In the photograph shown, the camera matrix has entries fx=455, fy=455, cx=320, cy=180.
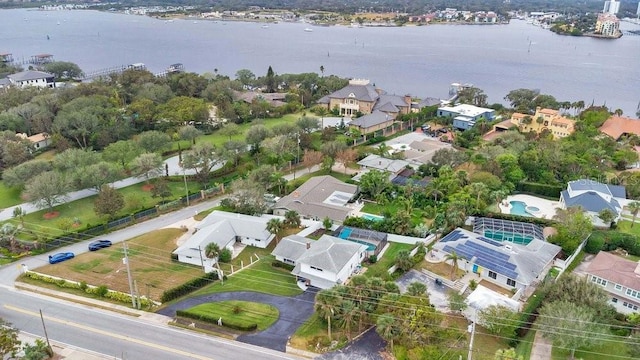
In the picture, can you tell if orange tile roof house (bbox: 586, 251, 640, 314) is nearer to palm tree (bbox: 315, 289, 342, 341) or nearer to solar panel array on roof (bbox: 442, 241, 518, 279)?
solar panel array on roof (bbox: 442, 241, 518, 279)

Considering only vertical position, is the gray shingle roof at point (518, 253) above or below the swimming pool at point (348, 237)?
above

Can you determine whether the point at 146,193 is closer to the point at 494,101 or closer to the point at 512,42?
the point at 494,101

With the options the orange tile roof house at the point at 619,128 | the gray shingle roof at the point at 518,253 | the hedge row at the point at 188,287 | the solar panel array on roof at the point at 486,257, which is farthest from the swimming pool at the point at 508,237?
the orange tile roof house at the point at 619,128

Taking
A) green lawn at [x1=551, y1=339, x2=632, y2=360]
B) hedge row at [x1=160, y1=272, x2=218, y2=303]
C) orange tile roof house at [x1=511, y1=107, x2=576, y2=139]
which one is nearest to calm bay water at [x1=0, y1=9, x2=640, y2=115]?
orange tile roof house at [x1=511, y1=107, x2=576, y2=139]

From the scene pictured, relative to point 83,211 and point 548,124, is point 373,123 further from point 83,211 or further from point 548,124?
point 83,211

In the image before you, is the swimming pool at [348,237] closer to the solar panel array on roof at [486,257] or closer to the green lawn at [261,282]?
the solar panel array on roof at [486,257]

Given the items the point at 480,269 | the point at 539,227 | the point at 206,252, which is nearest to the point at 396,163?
the point at 539,227

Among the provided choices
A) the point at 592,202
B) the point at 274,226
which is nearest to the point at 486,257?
the point at 592,202
